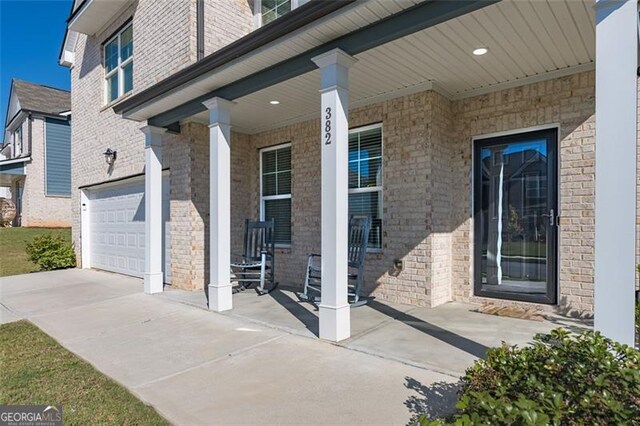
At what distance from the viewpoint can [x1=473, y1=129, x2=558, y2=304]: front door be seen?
4.82 meters

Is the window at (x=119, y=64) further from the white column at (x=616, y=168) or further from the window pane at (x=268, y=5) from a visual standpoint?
the white column at (x=616, y=168)

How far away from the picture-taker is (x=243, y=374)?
3168mm

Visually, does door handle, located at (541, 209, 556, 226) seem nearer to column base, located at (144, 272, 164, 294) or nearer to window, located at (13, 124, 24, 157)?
column base, located at (144, 272, 164, 294)

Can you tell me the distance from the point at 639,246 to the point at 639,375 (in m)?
3.17

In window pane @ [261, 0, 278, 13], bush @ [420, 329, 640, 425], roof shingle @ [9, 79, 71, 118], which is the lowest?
bush @ [420, 329, 640, 425]

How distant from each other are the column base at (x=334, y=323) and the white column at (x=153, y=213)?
394 cm

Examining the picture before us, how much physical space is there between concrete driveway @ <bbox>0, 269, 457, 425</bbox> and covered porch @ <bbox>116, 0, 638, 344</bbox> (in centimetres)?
59

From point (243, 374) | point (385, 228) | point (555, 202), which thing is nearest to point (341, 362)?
point (243, 374)

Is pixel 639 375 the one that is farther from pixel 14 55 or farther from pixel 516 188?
pixel 14 55

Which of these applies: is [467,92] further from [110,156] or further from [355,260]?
[110,156]

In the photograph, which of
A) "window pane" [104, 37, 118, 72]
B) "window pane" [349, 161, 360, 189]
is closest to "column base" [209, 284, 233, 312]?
"window pane" [349, 161, 360, 189]

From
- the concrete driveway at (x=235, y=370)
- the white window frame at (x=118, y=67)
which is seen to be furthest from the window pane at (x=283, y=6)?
the concrete driveway at (x=235, y=370)

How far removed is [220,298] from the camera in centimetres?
521

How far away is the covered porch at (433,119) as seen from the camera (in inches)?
102
